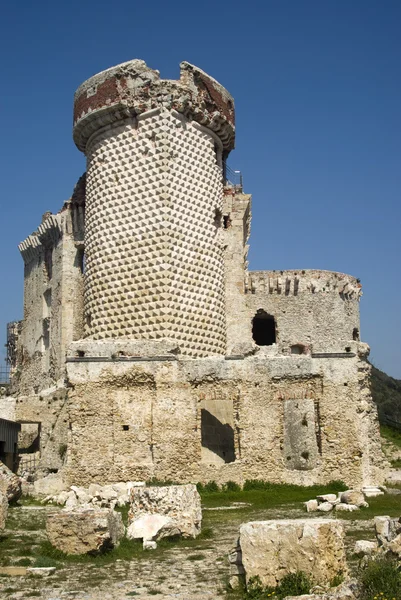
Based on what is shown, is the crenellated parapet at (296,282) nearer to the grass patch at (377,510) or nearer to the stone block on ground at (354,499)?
the grass patch at (377,510)

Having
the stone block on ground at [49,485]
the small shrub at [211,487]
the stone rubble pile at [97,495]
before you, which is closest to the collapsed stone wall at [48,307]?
the stone block on ground at [49,485]

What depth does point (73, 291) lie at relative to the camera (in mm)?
27938

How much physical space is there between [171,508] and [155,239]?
527 inches

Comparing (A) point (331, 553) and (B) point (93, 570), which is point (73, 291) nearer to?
(B) point (93, 570)

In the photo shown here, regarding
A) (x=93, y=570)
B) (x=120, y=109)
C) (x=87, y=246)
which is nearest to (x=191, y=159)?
(x=120, y=109)

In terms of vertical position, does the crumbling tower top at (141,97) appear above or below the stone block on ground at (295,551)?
above

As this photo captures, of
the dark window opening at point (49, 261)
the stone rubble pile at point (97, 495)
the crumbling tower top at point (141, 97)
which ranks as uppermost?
the crumbling tower top at point (141, 97)

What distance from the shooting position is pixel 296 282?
93.9 ft

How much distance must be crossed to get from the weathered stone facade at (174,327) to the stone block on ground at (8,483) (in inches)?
121

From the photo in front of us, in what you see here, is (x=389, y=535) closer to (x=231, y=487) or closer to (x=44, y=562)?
(x=44, y=562)

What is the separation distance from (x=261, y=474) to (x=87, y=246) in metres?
10.5

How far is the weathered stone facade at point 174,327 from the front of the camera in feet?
59.6

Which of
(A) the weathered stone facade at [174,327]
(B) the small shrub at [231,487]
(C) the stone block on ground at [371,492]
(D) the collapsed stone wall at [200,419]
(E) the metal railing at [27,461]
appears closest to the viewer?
(C) the stone block on ground at [371,492]

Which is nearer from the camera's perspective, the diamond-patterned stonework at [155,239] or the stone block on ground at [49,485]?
the stone block on ground at [49,485]
